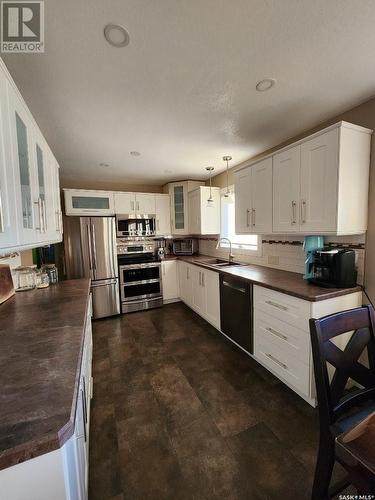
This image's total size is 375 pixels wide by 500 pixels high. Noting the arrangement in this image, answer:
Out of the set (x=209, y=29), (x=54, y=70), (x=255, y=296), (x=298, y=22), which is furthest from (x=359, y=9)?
(x=255, y=296)

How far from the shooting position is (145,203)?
4145mm

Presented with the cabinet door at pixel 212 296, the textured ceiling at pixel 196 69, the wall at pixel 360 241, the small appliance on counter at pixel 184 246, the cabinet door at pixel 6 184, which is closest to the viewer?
the cabinet door at pixel 6 184

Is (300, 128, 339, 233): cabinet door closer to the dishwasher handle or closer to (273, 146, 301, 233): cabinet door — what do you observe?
(273, 146, 301, 233): cabinet door

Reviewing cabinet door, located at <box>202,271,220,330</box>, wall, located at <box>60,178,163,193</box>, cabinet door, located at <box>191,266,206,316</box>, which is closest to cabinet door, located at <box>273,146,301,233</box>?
cabinet door, located at <box>202,271,220,330</box>

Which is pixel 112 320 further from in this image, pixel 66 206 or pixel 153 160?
pixel 153 160

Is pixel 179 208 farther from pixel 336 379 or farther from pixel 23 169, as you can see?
Answer: pixel 336 379

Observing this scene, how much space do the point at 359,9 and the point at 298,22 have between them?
0.86 ft

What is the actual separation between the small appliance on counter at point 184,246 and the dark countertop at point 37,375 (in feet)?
9.78

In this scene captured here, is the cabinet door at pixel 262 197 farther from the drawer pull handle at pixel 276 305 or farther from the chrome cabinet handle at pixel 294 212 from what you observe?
the drawer pull handle at pixel 276 305

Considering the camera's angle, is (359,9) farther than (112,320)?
No

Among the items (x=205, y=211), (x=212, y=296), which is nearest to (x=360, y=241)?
(x=212, y=296)

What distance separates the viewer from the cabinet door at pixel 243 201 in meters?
2.67

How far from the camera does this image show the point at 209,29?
3.67ft

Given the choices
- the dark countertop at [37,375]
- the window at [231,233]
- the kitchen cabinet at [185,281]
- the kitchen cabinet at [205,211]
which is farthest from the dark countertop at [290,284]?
the dark countertop at [37,375]
